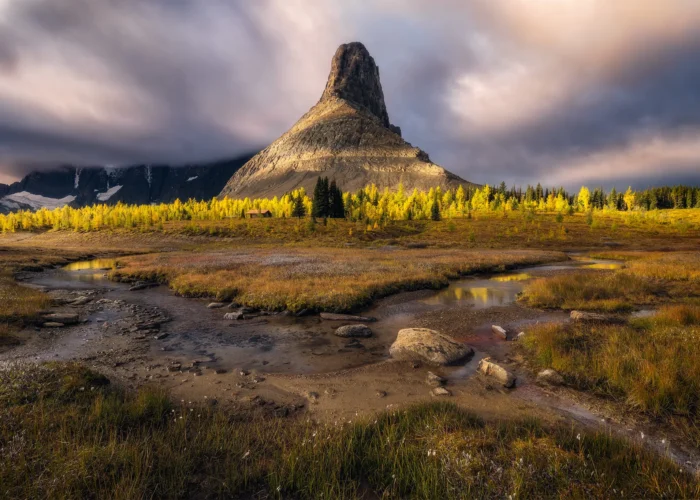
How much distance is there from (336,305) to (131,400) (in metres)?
14.3

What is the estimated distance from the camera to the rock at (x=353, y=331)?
16.9m

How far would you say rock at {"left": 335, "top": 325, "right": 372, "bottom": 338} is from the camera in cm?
1692

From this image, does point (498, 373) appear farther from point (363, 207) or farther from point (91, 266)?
point (363, 207)

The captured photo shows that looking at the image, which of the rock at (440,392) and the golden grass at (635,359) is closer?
the golden grass at (635,359)

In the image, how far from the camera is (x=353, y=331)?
56.1 feet

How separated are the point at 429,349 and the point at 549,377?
421cm

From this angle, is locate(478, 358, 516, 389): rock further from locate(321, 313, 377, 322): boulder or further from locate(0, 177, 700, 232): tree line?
locate(0, 177, 700, 232): tree line

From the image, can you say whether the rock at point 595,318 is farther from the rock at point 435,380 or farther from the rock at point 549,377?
the rock at point 435,380

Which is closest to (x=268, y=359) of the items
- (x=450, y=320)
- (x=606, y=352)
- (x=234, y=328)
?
(x=234, y=328)

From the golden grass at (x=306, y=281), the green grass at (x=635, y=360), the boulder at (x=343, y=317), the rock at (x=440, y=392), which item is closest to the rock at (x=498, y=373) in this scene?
the green grass at (x=635, y=360)

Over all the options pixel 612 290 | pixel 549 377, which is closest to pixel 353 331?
pixel 549 377

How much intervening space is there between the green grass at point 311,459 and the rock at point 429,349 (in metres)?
5.47

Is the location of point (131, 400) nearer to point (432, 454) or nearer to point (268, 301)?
point (432, 454)

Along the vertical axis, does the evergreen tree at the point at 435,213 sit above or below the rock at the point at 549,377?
above
